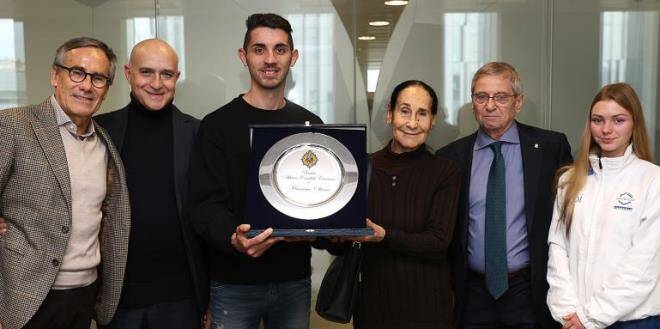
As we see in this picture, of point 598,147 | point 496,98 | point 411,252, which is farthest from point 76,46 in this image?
point 598,147

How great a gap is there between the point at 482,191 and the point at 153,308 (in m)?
1.50

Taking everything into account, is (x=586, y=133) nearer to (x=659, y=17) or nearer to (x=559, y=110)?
(x=559, y=110)

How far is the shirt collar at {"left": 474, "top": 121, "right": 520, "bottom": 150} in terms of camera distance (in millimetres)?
3008


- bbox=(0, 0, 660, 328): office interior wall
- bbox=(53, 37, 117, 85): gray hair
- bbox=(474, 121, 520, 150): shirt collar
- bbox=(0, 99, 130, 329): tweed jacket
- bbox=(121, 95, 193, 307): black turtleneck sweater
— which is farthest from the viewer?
bbox=(0, 0, 660, 328): office interior wall

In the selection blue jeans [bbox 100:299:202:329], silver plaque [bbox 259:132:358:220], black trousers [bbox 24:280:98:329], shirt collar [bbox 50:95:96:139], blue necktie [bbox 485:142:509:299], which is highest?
shirt collar [bbox 50:95:96:139]

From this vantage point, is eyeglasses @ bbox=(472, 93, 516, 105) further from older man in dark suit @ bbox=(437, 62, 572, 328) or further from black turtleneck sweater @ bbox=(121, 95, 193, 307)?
black turtleneck sweater @ bbox=(121, 95, 193, 307)

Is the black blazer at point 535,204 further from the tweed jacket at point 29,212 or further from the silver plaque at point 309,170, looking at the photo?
the tweed jacket at point 29,212

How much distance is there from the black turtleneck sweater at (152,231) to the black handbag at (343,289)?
24.3 inches

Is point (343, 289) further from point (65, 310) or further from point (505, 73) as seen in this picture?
point (505, 73)

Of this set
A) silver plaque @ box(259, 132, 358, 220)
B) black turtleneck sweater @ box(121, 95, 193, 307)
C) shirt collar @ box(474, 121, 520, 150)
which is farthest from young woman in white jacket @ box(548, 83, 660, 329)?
black turtleneck sweater @ box(121, 95, 193, 307)

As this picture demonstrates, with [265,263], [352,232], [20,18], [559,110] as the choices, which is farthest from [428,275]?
[20,18]

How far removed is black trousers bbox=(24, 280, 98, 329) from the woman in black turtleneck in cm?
107

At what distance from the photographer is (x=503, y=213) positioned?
2.89 metres

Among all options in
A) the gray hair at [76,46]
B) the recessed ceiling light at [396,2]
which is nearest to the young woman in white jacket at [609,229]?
the recessed ceiling light at [396,2]
